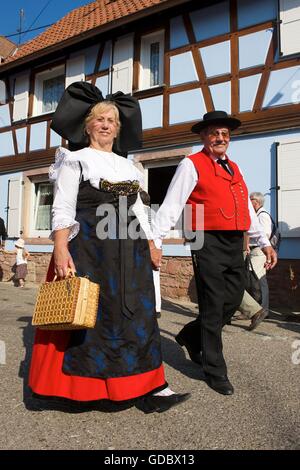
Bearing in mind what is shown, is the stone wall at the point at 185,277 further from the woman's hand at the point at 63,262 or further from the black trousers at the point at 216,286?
the woman's hand at the point at 63,262

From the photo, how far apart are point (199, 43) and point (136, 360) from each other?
732 cm

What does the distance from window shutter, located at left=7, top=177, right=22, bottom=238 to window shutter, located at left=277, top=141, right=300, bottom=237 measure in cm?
675

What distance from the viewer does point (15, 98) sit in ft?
38.2

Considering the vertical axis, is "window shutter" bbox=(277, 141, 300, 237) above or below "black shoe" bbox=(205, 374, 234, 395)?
above

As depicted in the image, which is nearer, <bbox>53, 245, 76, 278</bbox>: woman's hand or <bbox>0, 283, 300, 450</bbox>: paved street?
<bbox>0, 283, 300, 450</bbox>: paved street

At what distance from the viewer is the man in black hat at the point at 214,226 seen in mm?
2924

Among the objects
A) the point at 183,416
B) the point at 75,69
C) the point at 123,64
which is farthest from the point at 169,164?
the point at 183,416

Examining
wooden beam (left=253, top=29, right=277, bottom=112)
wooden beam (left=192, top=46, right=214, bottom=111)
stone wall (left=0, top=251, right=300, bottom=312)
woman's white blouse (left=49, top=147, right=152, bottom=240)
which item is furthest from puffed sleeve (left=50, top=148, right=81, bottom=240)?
wooden beam (left=192, top=46, right=214, bottom=111)

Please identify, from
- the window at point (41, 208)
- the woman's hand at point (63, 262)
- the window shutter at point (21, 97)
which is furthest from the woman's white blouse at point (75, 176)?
the window shutter at point (21, 97)

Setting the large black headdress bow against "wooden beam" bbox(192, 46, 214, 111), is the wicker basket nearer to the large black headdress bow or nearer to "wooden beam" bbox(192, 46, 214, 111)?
the large black headdress bow

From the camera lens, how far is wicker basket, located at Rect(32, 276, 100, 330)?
2.21m
